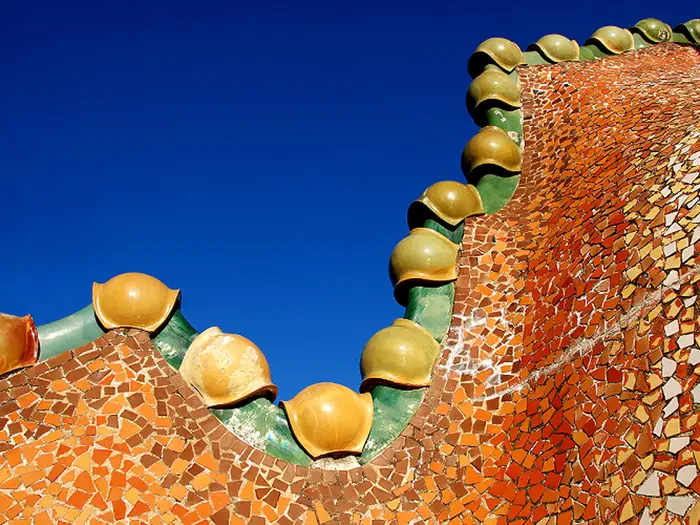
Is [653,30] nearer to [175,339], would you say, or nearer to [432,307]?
[432,307]

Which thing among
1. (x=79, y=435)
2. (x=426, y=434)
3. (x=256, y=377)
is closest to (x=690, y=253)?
(x=426, y=434)

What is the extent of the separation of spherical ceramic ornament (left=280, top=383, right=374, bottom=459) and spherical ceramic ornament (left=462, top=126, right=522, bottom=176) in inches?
96.7

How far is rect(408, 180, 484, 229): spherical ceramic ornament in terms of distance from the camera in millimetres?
5383

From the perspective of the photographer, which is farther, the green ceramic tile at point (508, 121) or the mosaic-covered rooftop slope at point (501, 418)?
the green ceramic tile at point (508, 121)

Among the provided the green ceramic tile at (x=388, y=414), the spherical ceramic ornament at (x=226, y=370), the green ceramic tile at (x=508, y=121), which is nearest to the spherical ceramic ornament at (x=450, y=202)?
the green ceramic tile at (x=508, y=121)

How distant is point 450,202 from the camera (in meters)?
5.40

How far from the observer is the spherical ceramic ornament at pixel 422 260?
499 cm

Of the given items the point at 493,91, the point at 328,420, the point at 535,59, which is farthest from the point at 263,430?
the point at 535,59

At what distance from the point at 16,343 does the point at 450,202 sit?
118 inches

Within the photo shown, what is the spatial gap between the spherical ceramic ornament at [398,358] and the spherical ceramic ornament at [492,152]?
1793 millimetres

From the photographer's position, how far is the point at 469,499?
393cm

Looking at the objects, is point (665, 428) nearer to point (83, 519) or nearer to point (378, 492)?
point (378, 492)

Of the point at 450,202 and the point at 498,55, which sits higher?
the point at 498,55

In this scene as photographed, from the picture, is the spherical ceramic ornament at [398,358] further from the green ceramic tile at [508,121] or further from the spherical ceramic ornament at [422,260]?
the green ceramic tile at [508,121]
